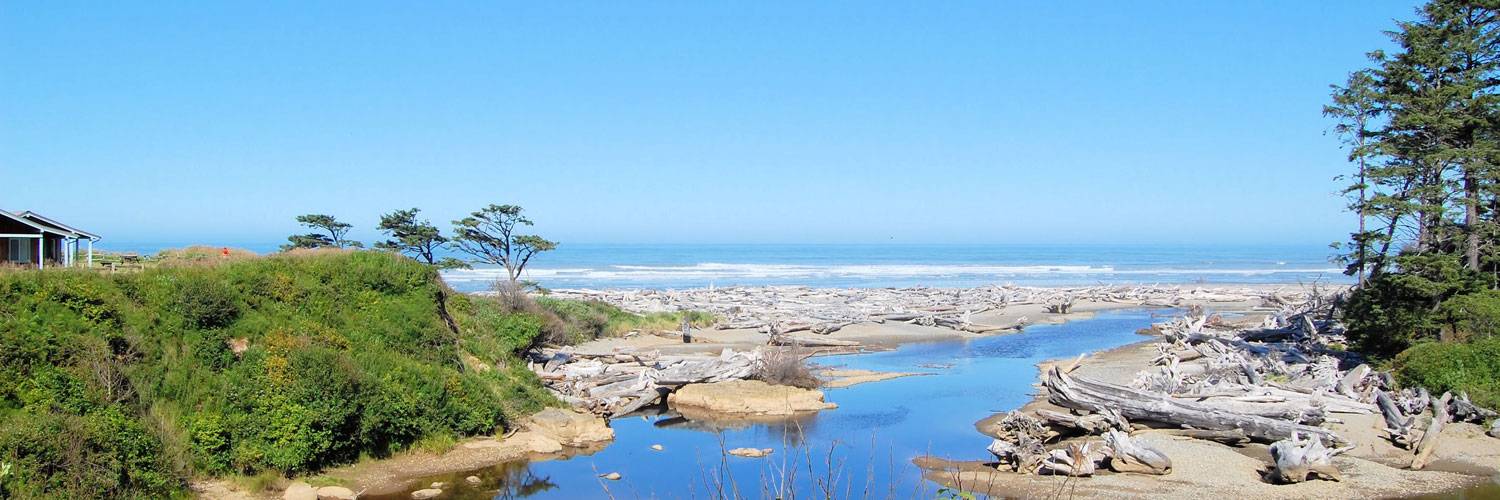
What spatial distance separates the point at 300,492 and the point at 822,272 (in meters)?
86.6

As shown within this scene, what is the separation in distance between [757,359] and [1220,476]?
1343cm

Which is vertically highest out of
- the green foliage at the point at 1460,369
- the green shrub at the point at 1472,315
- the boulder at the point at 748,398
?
the green shrub at the point at 1472,315

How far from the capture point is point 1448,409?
2052cm

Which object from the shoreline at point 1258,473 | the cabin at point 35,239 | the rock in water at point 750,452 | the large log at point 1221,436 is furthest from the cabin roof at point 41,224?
the large log at point 1221,436

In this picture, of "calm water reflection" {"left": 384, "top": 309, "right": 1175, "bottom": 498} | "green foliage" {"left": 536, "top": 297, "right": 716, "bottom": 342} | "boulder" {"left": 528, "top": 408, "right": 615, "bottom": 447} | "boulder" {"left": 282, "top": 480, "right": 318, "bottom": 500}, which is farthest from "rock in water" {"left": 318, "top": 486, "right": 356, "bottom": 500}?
"green foliage" {"left": 536, "top": 297, "right": 716, "bottom": 342}

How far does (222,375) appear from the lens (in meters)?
18.3

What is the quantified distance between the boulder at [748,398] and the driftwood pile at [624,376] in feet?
1.22

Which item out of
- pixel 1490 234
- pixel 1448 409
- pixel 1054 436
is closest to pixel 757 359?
pixel 1054 436

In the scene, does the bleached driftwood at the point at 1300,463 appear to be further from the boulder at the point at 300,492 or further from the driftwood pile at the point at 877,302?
the driftwood pile at the point at 877,302

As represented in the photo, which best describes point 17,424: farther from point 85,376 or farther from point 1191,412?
point 1191,412

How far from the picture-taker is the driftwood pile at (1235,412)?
57.6 feet

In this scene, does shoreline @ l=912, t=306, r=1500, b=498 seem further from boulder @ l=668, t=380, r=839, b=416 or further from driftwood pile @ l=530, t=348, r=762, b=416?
driftwood pile @ l=530, t=348, r=762, b=416

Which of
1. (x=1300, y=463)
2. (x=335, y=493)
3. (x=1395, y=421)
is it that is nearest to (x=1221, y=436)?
(x=1300, y=463)

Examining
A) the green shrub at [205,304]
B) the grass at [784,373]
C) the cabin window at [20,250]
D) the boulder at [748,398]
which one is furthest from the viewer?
the grass at [784,373]
